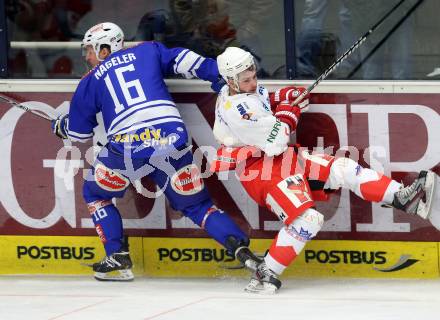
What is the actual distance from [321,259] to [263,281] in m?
0.54

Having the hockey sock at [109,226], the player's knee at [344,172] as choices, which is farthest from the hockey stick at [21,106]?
the player's knee at [344,172]

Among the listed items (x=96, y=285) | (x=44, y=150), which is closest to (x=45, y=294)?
(x=96, y=285)

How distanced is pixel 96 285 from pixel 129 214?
18.6 inches

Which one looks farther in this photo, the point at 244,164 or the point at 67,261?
the point at 67,261

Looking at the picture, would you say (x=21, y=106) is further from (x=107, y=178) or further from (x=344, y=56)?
(x=344, y=56)

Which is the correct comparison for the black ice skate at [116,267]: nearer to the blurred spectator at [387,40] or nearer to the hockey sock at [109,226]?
the hockey sock at [109,226]

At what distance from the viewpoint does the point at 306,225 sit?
7168 mm

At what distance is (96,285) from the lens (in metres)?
7.75

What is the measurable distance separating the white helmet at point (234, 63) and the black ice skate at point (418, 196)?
1032 millimetres

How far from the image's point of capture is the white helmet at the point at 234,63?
23.6 feet

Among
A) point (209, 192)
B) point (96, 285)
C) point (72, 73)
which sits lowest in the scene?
point (96, 285)

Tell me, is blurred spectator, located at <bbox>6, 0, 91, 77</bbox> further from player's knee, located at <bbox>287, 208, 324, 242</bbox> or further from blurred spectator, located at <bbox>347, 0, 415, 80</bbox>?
player's knee, located at <bbox>287, 208, 324, 242</bbox>

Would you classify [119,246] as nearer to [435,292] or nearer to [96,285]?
[96,285]

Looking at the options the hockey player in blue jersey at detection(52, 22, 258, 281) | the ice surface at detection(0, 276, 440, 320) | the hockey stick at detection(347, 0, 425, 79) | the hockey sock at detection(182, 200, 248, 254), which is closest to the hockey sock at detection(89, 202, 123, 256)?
the hockey player in blue jersey at detection(52, 22, 258, 281)
